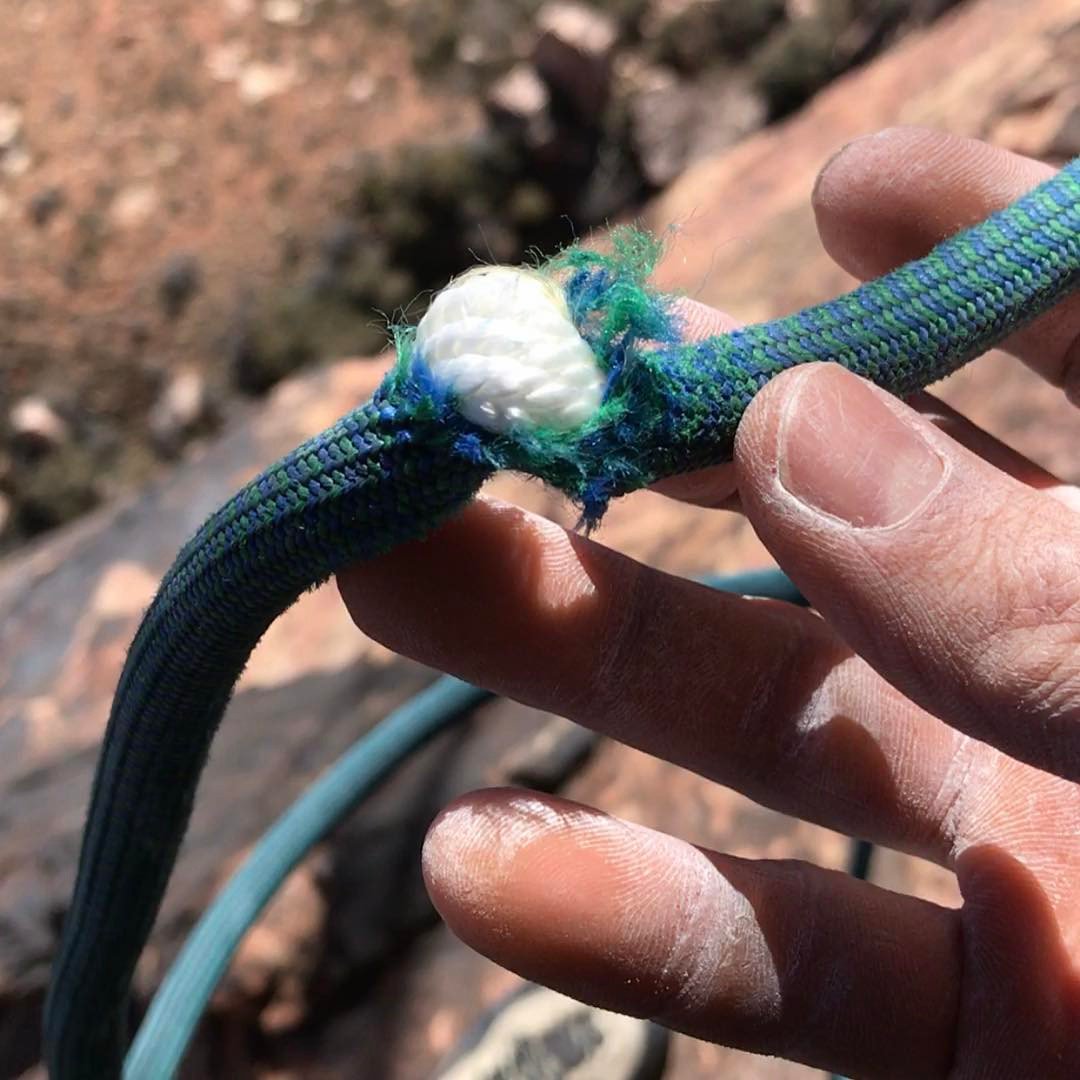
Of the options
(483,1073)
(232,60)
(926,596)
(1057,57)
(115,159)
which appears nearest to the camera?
(926,596)

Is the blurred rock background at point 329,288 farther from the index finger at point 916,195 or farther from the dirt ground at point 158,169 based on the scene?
the index finger at point 916,195

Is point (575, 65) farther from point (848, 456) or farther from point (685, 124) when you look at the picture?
point (848, 456)

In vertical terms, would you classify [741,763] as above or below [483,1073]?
above

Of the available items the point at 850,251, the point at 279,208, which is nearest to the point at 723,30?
the point at 279,208

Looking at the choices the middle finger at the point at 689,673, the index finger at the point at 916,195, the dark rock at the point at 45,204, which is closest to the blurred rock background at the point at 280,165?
the dark rock at the point at 45,204

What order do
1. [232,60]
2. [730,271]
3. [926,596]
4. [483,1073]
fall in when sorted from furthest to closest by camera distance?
1. [232,60]
2. [730,271]
3. [483,1073]
4. [926,596]

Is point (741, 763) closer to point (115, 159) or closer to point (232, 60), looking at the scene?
point (115, 159)

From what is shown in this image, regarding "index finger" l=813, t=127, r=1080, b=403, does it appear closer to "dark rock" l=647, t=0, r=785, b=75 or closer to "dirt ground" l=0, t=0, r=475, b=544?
"dirt ground" l=0, t=0, r=475, b=544

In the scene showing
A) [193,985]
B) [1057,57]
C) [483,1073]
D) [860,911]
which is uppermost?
[1057,57]
